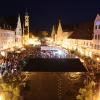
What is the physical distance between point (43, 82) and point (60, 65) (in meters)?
3.88

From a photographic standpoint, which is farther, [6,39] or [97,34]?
[6,39]

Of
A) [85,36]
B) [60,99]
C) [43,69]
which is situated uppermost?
[85,36]

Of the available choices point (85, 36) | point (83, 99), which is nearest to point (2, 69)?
point (83, 99)

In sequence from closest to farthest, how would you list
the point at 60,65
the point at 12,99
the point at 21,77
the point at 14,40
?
the point at 12,99 → the point at 60,65 → the point at 21,77 → the point at 14,40

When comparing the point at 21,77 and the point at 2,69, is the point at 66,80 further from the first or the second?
the point at 2,69

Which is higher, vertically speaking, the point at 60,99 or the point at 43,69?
the point at 43,69

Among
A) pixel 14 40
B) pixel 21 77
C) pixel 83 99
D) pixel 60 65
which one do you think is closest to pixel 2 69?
pixel 21 77

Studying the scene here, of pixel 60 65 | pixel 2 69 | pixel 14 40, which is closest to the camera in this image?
pixel 60 65

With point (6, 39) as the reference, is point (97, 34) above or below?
above

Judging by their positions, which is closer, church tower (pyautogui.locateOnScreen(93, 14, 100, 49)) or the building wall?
church tower (pyautogui.locateOnScreen(93, 14, 100, 49))

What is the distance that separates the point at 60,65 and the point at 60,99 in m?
2.64

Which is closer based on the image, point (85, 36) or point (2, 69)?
point (2, 69)

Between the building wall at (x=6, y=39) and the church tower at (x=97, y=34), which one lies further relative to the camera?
the building wall at (x=6, y=39)

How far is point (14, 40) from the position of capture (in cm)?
6712
